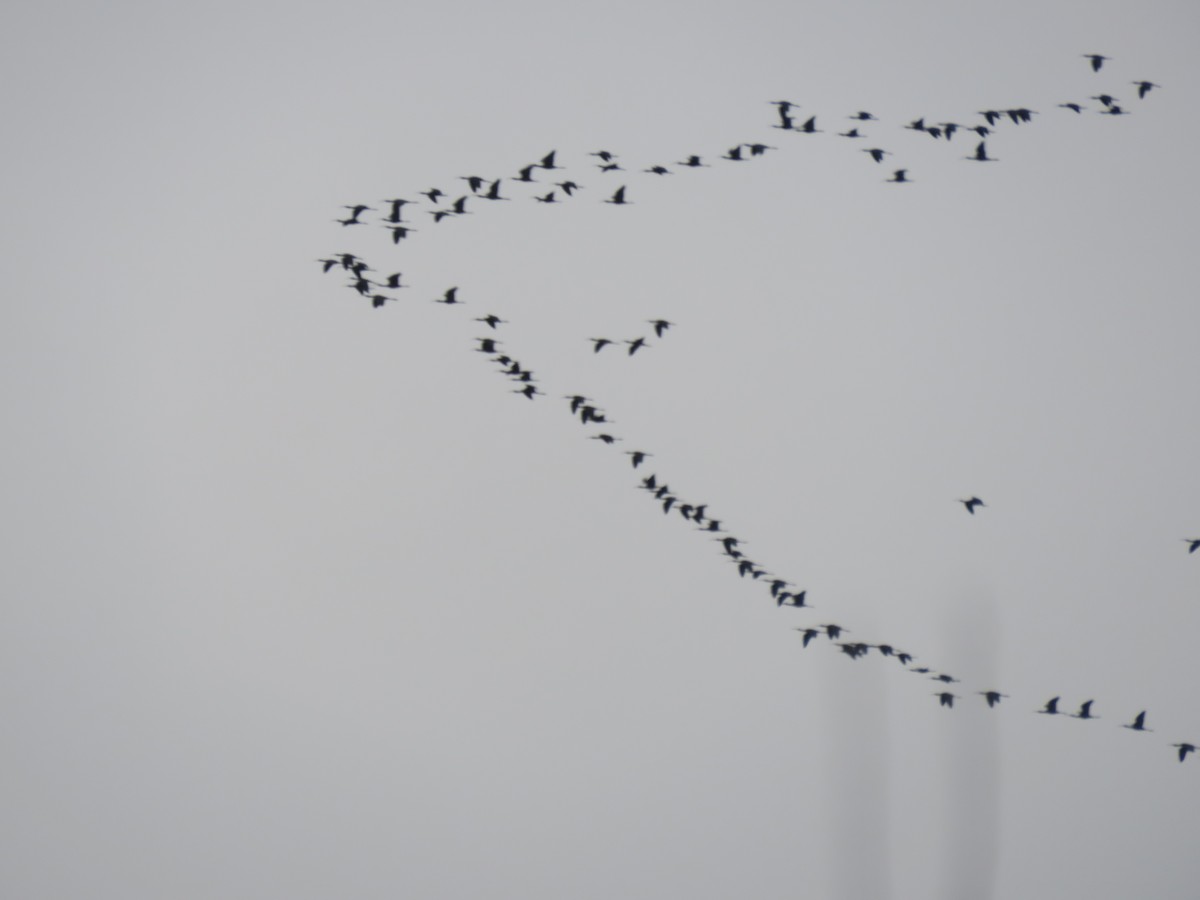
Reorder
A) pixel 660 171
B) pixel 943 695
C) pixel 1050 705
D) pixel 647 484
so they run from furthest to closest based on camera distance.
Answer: pixel 943 695, pixel 647 484, pixel 1050 705, pixel 660 171

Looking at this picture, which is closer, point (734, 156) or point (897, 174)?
point (734, 156)

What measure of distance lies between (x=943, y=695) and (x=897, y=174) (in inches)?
515

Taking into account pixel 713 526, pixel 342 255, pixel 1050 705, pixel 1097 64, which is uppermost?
pixel 1097 64

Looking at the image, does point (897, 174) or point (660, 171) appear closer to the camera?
point (660, 171)

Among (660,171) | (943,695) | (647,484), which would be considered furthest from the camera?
(943,695)

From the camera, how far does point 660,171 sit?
27203 millimetres

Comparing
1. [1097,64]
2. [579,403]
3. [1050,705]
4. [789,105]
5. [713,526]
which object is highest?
[1097,64]

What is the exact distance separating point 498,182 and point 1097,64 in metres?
13.9

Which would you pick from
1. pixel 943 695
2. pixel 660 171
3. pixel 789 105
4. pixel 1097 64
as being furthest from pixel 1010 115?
pixel 943 695

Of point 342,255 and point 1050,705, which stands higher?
point 342,255

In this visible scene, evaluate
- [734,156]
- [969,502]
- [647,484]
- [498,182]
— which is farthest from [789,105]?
[969,502]

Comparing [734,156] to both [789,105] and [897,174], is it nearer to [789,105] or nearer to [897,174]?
[789,105]

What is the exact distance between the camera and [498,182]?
2816 centimetres

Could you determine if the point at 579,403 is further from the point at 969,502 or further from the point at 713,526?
the point at 969,502
